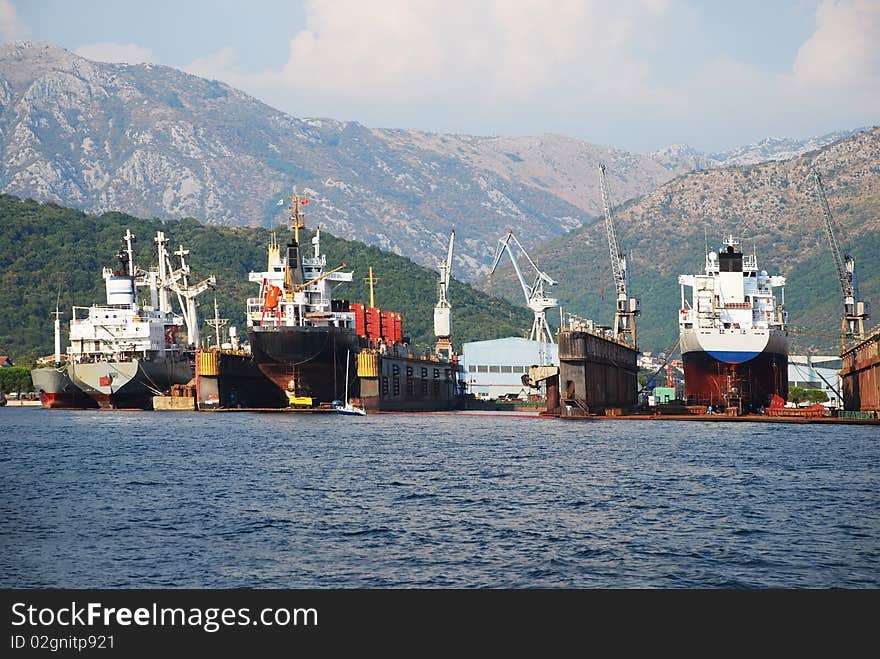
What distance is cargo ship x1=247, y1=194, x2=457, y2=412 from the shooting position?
140 meters

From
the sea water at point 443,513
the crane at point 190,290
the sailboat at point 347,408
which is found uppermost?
the crane at point 190,290

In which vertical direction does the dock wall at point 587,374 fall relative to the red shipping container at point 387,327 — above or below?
below

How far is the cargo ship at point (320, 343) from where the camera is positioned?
140 metres

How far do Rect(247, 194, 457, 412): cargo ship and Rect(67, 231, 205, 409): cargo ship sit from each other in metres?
14.9

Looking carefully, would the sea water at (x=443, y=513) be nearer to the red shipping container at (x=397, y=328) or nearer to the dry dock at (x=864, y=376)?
the dry dock at (x=864, y=376)

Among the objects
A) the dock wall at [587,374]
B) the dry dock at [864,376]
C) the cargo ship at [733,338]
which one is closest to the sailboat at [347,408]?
the dock wall at [587,374]

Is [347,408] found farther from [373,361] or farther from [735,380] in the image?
[735,380]

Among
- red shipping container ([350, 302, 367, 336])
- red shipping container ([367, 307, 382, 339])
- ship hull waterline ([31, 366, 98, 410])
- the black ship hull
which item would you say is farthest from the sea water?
ship hull waterline ([31, 366, 98, 410])

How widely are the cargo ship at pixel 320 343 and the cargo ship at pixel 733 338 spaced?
117 feet

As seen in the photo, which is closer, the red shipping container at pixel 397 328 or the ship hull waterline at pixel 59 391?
the ship hull waterline at pixel 59 391

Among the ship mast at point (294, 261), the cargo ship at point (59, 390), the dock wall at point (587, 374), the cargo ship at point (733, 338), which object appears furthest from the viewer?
the cargo ship at point (59, 390)

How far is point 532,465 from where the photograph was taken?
237 ft
